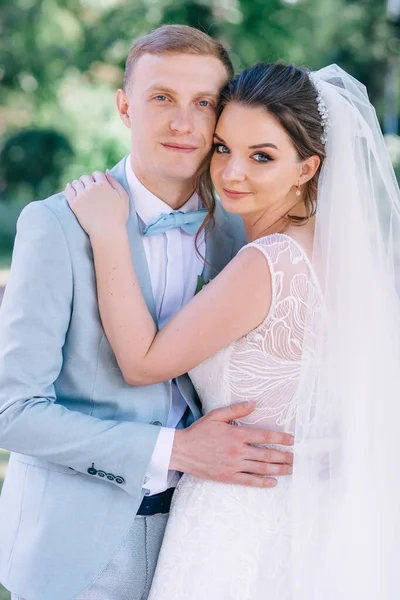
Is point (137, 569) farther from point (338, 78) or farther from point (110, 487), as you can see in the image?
point (338, 78)

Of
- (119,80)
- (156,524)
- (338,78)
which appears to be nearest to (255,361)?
(156,524)

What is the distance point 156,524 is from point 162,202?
106 centimetres

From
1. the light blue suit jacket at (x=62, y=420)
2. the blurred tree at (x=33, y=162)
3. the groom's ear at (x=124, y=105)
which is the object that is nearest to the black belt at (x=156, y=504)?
the light blue suit jacket at (x=62, y=420)

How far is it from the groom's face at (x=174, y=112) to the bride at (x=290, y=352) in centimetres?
7

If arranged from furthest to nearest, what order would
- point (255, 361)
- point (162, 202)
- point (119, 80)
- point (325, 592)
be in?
point (119, 80) → point (162, 202) → point (255, 361) → point (325, 592)

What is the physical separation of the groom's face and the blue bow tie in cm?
14

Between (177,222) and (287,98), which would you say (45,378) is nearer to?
(177,222)

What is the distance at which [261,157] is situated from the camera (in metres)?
2.77

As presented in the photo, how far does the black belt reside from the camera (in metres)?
2.71

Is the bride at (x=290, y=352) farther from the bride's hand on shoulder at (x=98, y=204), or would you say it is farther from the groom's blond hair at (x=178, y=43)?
the groom's blond hair at (x=178, y=43)

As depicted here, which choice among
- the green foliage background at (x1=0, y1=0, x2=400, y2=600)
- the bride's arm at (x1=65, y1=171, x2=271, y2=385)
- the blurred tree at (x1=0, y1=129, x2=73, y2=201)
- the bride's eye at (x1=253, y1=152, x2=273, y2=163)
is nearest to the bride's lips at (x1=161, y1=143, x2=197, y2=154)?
the bride's eye at (x1=253, y1=152, x2=273, y2=163)

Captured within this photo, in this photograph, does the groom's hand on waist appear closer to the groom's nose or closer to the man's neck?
the man's neck

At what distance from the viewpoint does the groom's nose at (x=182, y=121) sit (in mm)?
2748

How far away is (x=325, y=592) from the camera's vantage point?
97.3 inches
